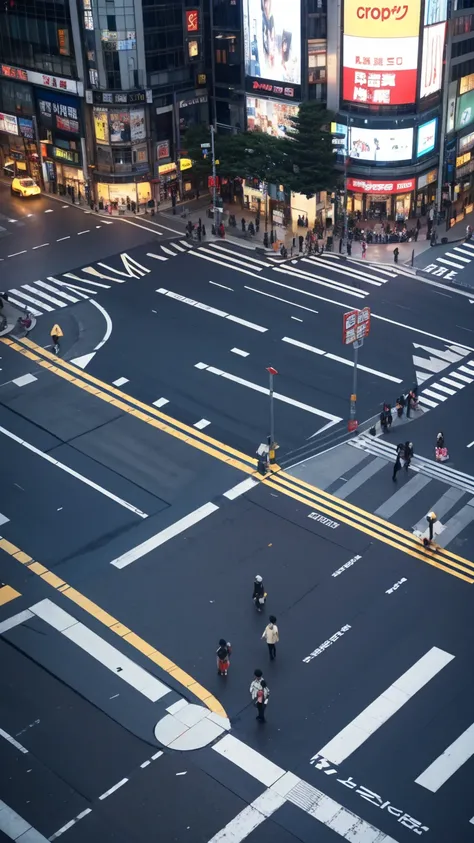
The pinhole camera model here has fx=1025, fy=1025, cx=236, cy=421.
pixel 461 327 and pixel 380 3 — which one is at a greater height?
pixel 380 3

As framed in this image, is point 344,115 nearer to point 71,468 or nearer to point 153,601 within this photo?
point 71,468

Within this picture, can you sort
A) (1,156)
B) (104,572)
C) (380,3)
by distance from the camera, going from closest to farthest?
(104,572) → (380,3) → (1,156)

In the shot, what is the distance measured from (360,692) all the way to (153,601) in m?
11.0

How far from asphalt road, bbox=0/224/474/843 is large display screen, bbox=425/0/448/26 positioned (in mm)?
24834

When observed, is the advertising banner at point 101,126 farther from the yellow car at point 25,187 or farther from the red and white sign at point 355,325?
the red and white sign at point 355,325

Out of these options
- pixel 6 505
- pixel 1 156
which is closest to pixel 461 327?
pixel 6 505

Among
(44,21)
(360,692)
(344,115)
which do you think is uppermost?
(44,21)

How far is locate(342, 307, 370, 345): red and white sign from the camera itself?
5916cm

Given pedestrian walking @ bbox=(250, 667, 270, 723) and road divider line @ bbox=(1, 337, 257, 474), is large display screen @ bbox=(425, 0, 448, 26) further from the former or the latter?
pedestrian walking @ bbox=(250, 667, 270, 723)

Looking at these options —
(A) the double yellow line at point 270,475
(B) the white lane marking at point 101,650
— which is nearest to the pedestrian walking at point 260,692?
(B) the white lane marking at point 101,650

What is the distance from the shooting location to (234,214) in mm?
97375

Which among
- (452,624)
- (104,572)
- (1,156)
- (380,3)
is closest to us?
(452,624)

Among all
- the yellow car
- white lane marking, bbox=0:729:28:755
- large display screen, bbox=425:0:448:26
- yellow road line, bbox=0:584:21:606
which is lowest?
white lane marking, bbox=0:729:28:755

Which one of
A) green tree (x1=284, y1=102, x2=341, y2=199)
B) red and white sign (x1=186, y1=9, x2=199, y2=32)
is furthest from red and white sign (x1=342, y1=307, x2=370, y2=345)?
red and white sign (x1=186, y1=9, x2=199, y2=32)
